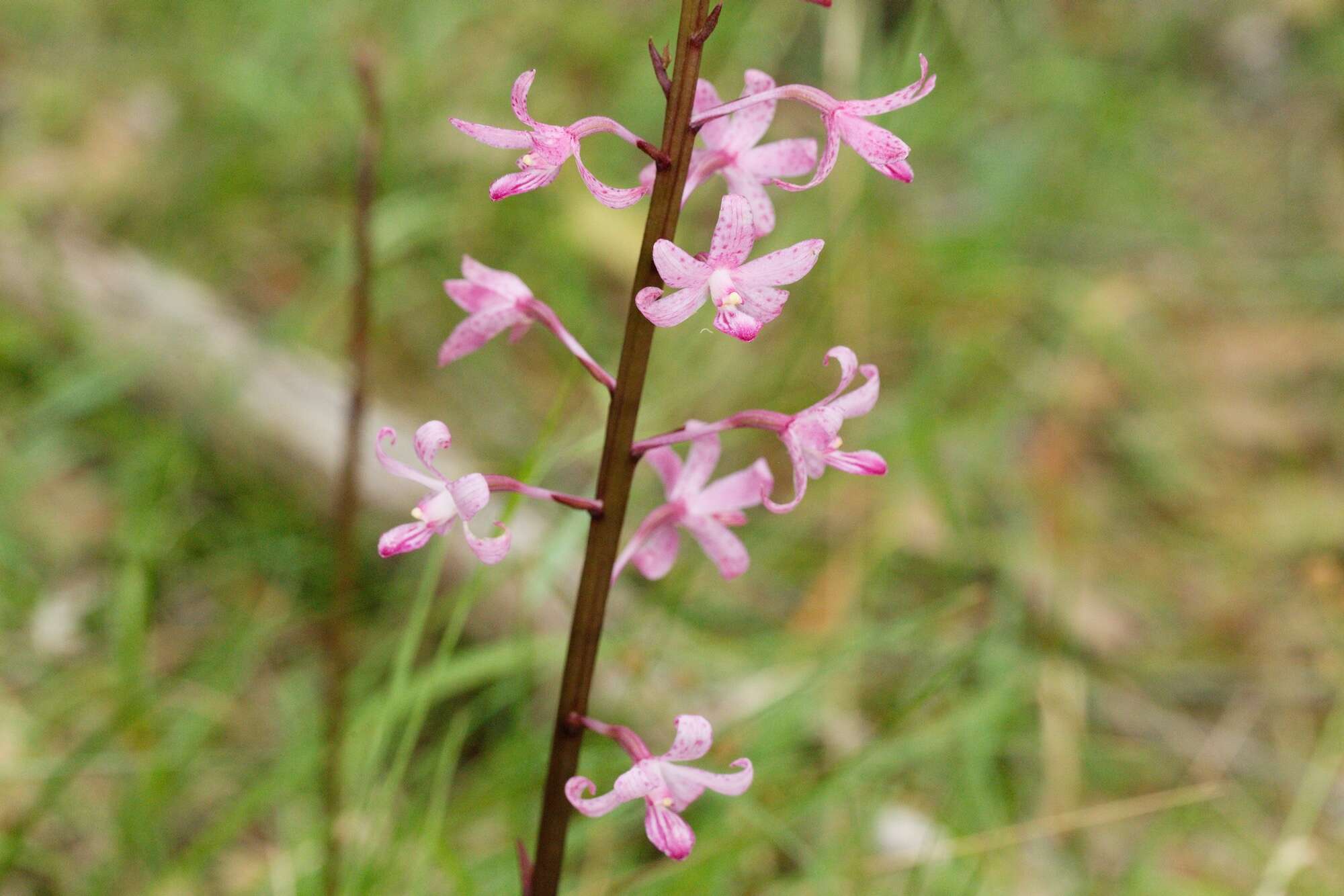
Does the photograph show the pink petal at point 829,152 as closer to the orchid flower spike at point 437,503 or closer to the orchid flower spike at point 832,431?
the orchid flower spike at point 832,431

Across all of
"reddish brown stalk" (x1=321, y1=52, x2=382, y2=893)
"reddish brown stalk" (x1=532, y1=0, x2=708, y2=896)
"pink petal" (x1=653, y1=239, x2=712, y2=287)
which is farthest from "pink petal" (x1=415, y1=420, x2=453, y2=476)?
"reddish brown stalk" (x1=321, y1=52, x2=382, y2=893)

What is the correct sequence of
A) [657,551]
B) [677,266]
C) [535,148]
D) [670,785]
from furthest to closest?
[657,551], [670,785], [535,148], [677,266]

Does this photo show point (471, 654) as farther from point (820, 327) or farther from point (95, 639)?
point (820, 327)

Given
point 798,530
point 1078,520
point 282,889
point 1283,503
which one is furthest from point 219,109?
point 1283,503

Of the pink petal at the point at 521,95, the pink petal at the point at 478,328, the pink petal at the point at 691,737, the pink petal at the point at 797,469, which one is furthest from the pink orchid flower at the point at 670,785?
the pink petal at the point at 521,95

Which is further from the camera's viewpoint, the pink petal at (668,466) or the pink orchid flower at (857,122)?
the pink petal at (668,466)

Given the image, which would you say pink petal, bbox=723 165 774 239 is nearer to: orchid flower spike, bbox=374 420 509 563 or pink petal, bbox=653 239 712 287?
pink petal, bbox=653 239 712 287

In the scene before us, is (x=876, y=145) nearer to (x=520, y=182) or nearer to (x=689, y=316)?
(x=689, y=316)

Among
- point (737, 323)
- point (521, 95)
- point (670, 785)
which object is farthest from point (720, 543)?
point (521, 95)
